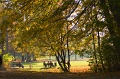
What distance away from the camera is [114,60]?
47.0ft

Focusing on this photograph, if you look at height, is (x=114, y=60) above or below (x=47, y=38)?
below

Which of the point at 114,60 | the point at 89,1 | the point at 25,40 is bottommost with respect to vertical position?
the point at 114,60

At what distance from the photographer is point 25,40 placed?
12156 millimetres

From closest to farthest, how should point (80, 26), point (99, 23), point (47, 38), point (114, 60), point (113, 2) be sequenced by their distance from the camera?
point (113, 2) < point (99, 23) < point (80, 26) < point (114, 60) < point (47, 38)

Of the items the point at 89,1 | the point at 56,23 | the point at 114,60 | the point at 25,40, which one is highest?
the point at 89,1

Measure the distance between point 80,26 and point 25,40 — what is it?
3.05 metres

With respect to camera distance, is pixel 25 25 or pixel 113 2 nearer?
pixel 113 2

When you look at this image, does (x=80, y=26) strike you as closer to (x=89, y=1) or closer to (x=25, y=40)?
(x=89, y=1)

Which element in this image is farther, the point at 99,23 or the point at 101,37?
the point at 101,37

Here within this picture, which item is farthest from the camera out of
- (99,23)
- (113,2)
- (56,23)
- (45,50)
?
(45,50)

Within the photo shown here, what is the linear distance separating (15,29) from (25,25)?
64cm

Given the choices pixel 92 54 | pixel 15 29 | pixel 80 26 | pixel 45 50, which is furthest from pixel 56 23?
pixel 45 50

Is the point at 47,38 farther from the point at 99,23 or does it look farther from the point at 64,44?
the point at 99,23

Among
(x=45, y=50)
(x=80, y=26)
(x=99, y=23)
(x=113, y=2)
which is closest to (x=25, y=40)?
(x=80, y=26)
